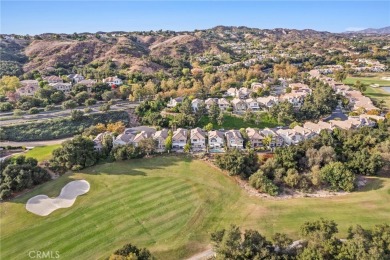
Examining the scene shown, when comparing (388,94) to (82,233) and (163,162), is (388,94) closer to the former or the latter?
(163,162)

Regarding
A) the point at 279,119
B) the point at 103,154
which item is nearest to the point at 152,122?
the point at 103,154

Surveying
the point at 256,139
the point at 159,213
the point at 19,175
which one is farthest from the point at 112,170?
the point at 256,139

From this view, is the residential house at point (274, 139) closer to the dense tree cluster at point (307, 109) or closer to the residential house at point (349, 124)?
the dense tree cluster at point (307, 109)

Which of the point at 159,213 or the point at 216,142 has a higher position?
the point at 216,142

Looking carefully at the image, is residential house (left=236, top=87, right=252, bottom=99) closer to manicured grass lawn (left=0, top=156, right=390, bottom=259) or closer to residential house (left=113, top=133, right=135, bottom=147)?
residential house (left=113, top=133, right=135, bottom=147)

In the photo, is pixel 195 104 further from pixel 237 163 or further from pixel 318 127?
pixel 237 163

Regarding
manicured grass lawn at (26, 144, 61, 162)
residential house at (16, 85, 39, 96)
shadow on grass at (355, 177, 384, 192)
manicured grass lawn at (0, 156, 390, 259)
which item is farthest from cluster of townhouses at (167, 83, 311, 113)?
residential house at (16, 85, 39, 96)
